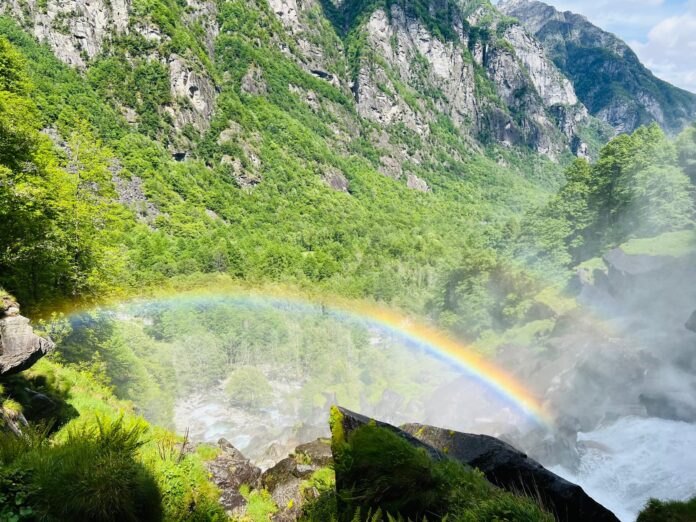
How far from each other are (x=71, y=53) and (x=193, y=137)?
5488cm

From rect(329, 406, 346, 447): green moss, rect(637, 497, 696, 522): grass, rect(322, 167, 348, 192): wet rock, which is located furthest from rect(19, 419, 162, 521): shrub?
rect(322, 167, 348, 192): wet rock

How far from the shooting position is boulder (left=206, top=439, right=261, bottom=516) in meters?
9.87

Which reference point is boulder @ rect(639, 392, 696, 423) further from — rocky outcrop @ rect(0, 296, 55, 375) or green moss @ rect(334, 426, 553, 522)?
rocky outcrop @ rect(0, 296, 55, 375)

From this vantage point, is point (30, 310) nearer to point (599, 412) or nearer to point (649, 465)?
point (649, 465)

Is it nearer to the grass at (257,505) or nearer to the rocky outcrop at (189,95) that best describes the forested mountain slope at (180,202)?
the rocky outcrop at (189,95)

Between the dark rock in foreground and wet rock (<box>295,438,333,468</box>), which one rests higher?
the dark rock in foreground

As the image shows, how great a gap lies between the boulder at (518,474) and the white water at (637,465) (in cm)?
1705

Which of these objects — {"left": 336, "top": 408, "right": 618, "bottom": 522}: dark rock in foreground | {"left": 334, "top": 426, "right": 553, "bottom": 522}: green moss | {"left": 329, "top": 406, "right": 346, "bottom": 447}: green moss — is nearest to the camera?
{"left": 334, "top": 426, "right": 553, "bottom": 522}: green moss

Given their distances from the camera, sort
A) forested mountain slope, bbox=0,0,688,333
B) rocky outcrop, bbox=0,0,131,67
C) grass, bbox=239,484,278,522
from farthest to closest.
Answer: rocky outcrop, bbox=0,0,131,67
forested mountain slope, bbox=0,0,688,333
grass, bbox=239,484,278,522

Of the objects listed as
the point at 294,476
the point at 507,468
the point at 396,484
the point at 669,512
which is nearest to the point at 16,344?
the point at 294,476

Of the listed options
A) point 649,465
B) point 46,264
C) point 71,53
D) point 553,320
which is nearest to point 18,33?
point 71,53

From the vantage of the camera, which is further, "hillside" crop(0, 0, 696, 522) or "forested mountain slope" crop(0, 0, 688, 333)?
"forested mountain slope" crop(0, 0, 688, 333)

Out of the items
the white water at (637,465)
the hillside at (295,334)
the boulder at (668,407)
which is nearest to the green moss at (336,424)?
the hillside at (295,334)

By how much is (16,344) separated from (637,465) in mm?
30202
